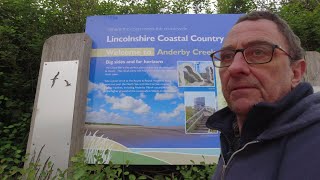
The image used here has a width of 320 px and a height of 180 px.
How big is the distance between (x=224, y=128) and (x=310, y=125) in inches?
22.3

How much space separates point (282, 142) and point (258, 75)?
348 mm

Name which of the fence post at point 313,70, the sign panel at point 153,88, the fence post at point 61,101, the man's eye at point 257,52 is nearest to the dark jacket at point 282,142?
the man's eye at point 257,52

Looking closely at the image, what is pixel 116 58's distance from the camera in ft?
11.3

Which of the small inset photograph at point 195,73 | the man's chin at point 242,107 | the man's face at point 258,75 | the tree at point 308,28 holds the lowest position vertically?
the man's chin at point 242,107

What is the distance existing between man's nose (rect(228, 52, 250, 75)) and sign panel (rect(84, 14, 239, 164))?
70.2 inches

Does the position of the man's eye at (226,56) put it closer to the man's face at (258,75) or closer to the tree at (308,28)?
the man's face at (258,75)

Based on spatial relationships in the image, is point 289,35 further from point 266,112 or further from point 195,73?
point 195,73

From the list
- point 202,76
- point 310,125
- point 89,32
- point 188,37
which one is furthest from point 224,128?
point 89,32

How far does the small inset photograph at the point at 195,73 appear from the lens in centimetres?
336

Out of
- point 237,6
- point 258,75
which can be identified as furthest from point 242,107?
point 237,6

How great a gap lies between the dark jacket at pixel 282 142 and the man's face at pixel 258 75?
13 cm

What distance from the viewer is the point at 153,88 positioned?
11.0 ft

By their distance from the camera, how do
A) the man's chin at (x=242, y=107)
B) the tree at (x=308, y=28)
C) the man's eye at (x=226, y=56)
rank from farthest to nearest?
the tree at (x=308, y=28)
the man's eye at (x=226, y=56)
the man's chin at (x=242, y=107)

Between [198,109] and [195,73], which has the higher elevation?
[195,73]
